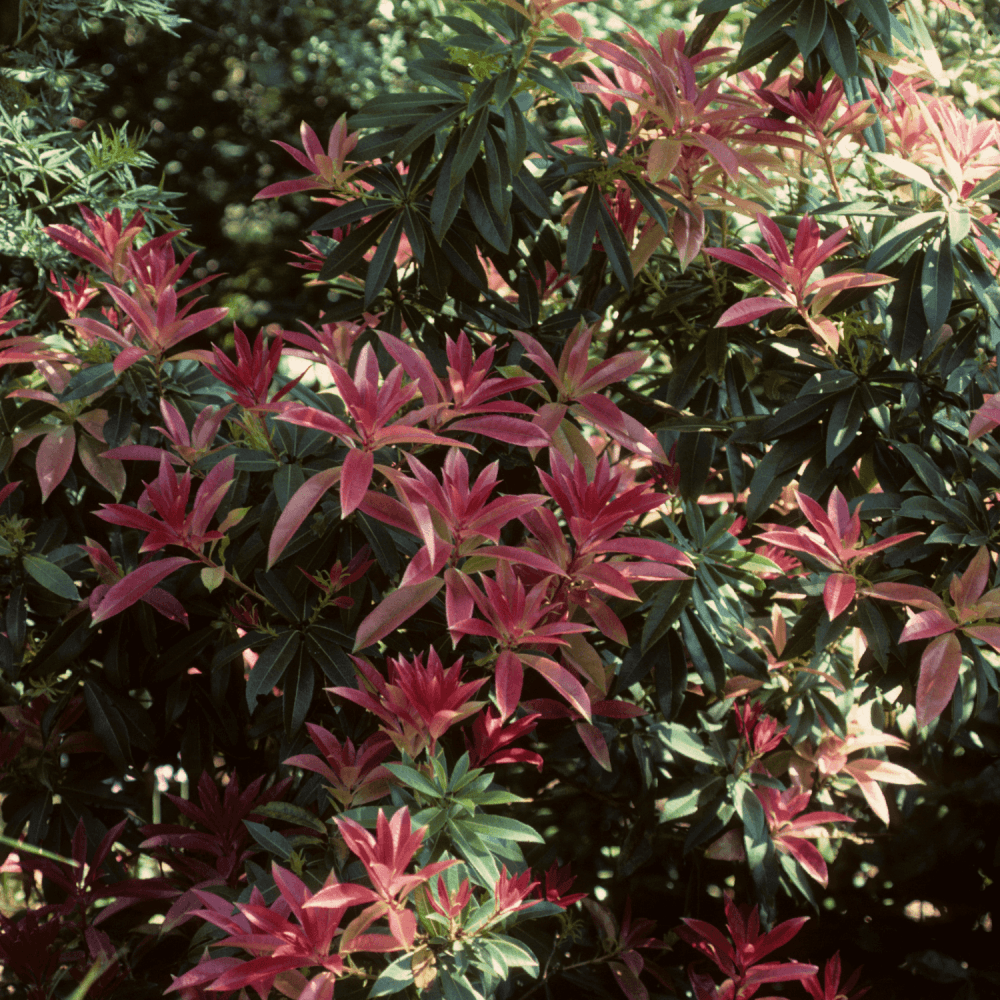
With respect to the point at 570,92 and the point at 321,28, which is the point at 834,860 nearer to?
the point at 570,92

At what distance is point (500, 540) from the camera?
1362 mm

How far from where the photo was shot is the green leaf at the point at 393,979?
882mm

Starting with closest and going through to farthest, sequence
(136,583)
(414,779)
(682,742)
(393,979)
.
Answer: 1. (393,979)
2. (414,779)
3. (136,583)
4. (682,742)

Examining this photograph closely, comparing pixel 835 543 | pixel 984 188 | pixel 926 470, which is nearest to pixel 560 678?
pixel 835 543

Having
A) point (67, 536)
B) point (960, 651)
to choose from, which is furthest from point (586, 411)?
point (67, 536)

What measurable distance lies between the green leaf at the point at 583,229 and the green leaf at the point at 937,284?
18.5 inches

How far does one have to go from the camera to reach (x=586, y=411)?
1.29m

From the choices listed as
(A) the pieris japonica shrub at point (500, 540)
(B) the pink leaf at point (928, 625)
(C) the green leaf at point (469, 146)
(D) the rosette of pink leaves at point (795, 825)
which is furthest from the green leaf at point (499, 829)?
(C) the green leaf at point (469, 146)

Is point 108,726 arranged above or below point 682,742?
below

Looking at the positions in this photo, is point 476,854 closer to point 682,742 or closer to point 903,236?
point 682,742

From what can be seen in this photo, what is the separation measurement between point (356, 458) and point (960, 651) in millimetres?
747

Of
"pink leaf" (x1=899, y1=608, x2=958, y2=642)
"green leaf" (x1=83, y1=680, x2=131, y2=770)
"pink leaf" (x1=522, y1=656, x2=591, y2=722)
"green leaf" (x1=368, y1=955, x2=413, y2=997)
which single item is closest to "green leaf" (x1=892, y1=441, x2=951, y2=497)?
"pink leaf" (x1=899, y1=608, x2=958, y2=642)

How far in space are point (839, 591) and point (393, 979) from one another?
67 centimetres

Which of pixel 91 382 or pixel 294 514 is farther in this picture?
pixel 91 382
